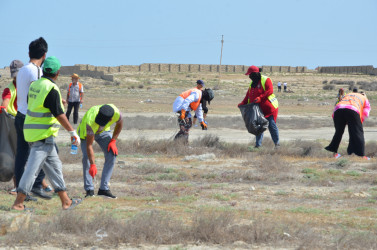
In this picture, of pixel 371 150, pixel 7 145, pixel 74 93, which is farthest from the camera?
pixel 74 93

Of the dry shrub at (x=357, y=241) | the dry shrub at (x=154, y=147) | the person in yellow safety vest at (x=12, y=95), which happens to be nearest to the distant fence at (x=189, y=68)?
the dry shrub at (x=154, y=147)

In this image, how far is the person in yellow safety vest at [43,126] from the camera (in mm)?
6711

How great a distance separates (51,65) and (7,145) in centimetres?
139

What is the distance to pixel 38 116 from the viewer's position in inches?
268

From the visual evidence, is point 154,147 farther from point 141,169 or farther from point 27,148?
point 27,148

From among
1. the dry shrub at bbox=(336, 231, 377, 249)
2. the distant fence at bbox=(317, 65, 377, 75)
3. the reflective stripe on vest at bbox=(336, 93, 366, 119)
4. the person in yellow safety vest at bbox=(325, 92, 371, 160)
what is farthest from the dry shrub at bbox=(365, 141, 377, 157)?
the distant fence at bbox=(317, 65, 377, 75)

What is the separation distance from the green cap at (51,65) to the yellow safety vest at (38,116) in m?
0.13

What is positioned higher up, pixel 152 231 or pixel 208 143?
pixel 152 231

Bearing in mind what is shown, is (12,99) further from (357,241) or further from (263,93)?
(263,93)

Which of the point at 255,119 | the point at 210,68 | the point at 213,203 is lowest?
the point at 210,68

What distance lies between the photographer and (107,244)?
5738 millimetres

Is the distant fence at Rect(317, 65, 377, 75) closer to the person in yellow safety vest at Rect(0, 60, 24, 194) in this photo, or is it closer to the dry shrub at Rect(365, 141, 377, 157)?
the dry shrub at Rect(365, 141, 377, 157)

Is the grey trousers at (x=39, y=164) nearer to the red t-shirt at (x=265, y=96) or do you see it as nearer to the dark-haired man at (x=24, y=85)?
the dark-haired man at (x=24, y=85)

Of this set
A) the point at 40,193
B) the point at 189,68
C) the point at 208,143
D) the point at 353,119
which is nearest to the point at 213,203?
the point at 40,193
